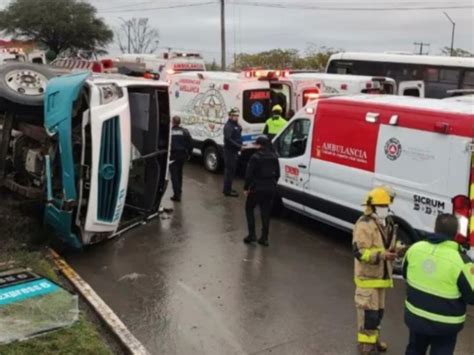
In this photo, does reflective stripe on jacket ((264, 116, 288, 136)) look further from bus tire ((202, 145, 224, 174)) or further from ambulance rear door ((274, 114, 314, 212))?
bus tire ((202, 145, 224, 174))

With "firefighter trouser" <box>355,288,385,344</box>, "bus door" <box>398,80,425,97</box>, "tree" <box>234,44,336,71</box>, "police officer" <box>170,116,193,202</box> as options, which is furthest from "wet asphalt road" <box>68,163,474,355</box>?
"tree" <box>234,44,336,71</box>

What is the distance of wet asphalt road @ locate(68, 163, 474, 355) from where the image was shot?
5461 millimetres

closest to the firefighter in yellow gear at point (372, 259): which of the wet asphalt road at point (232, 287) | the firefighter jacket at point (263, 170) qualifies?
the wet asphalt road at point (232, 287)

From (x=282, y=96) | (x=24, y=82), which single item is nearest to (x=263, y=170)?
(x=24, y=82)

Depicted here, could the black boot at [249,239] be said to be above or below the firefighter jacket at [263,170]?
below

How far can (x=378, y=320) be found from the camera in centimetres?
507

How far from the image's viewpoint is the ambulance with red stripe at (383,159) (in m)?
6.28

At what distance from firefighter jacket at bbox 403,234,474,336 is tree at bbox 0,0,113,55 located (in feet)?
141

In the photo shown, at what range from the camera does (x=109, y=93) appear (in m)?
6.96

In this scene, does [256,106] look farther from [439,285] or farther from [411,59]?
[439,285]

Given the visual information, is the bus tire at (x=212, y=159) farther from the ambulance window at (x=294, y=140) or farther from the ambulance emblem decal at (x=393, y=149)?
the ambulance emblem decal at (x=393, y=149)

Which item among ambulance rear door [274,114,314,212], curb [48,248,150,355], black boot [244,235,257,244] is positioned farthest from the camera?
ambulance rear door [274,114,314,212]

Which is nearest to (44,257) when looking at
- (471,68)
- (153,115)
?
(153,115)

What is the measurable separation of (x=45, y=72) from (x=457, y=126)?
5.33 meters
